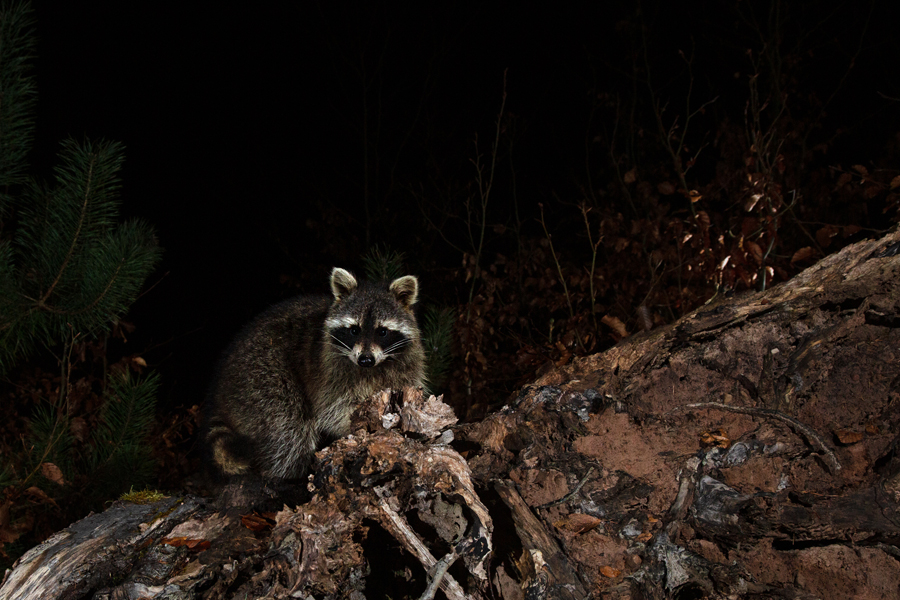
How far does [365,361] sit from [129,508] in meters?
1.43

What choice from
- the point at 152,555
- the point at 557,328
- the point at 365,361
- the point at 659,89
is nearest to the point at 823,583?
the point at 152,555

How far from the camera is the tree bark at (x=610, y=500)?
5.81ft

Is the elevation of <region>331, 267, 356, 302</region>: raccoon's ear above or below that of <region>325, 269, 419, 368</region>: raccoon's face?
above

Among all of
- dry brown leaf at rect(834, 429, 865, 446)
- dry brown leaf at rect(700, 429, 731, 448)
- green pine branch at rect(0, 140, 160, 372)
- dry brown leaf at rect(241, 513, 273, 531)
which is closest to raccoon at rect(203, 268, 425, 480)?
green pine branch at rect(0, 140, 160, 372)

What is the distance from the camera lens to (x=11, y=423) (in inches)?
223

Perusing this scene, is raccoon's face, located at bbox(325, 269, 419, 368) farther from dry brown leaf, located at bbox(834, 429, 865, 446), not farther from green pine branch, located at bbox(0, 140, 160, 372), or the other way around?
dry brown leaf, located at bbox(834, 429, 865, 446)

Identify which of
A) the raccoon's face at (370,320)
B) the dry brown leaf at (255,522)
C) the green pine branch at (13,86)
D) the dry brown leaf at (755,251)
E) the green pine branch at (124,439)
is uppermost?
the green pine branch at (13,86)

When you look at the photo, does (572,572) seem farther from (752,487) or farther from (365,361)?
(365,361)

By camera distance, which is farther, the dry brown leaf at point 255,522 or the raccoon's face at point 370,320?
the raccoon's face at point 370,320

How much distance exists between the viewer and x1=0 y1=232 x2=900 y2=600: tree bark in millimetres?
1771

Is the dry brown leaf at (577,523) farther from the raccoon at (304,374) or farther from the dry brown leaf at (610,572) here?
the raccoon at (304,374)

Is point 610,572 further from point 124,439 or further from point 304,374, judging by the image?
point 124,439

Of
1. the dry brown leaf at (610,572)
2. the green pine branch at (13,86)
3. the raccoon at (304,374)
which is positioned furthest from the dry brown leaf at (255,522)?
the green pine branch at (13,86)

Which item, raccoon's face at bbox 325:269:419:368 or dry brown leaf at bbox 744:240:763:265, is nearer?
raccoon's face at bbox 325:269:419:368
